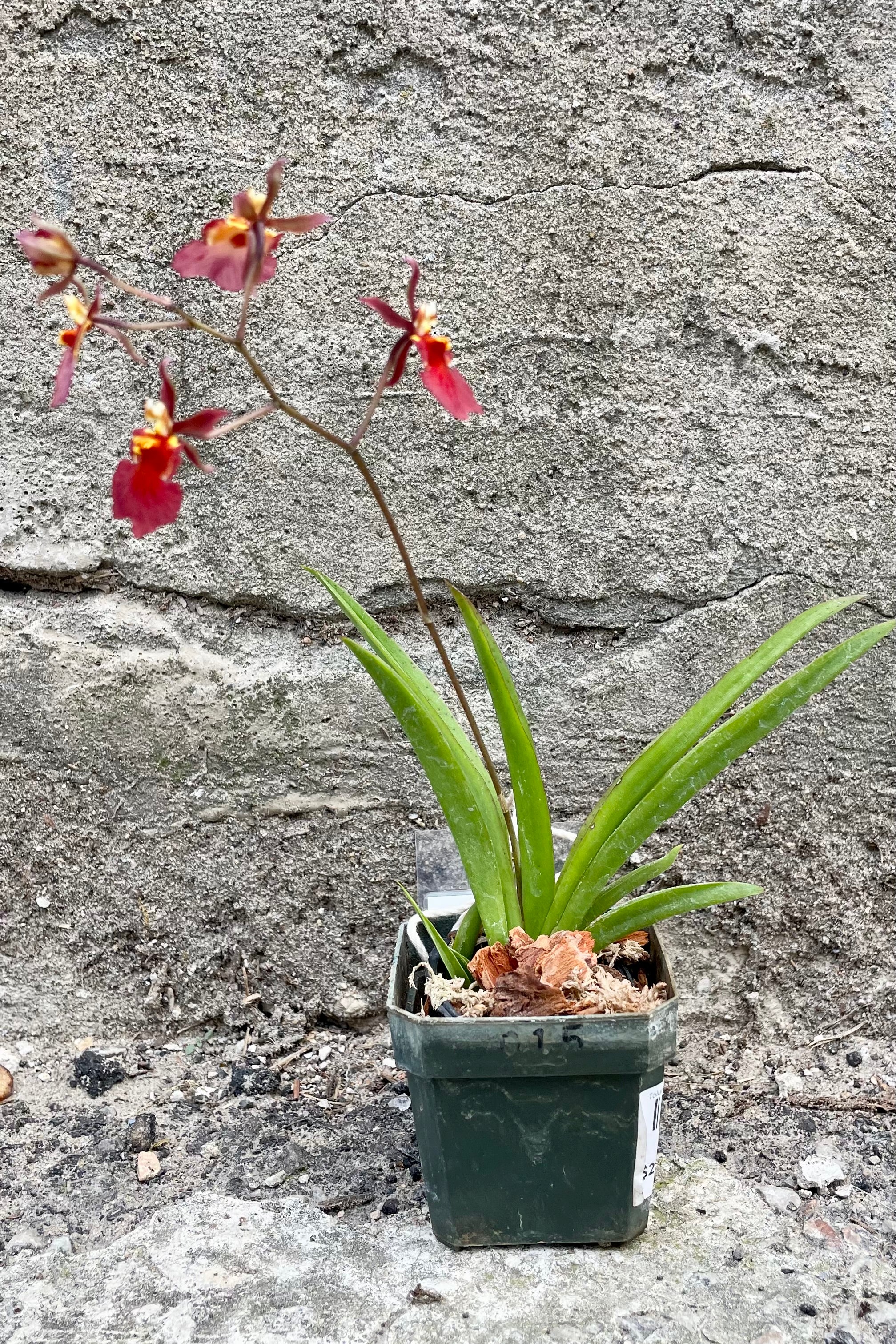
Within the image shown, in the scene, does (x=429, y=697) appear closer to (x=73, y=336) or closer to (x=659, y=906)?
(x=659, y=906)

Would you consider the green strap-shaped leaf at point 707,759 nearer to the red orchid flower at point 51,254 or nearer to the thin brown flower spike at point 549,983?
the thin brown flower spike at point 549,983

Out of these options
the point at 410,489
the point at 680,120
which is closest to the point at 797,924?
the point at 410,489

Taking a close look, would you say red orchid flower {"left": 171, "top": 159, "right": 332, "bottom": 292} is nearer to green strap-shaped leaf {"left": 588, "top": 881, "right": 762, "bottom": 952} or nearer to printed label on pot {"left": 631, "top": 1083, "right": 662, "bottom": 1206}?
green strap-shaped leaf {"left": 588, "top": 881, "right": 762, "bottom": 952}

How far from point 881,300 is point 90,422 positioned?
35.7 inches

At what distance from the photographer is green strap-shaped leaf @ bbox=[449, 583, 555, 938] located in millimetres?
976

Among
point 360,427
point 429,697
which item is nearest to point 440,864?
point 429,697

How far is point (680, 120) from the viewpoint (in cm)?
115

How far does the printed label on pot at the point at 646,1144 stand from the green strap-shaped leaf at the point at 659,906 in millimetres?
142

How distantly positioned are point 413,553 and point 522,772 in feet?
1.18

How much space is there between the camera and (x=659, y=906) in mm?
997

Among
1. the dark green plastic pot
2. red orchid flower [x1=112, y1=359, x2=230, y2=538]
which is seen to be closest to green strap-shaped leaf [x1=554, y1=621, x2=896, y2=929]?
the dark green plastic pot

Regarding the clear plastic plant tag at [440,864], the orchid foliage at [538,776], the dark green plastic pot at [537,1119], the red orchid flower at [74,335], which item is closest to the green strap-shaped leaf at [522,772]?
the orchid foliage at [538,776]

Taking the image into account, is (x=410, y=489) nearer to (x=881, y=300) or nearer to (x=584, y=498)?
(x=584, y=498)

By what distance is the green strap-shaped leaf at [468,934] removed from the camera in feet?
3.53
